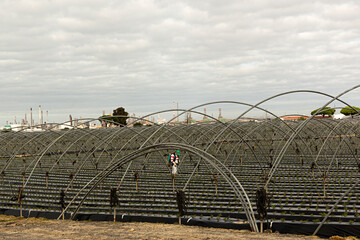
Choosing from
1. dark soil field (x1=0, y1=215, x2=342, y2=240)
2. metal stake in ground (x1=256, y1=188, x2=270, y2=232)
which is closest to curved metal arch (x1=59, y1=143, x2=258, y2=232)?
metal stake in ground (x1=256, y1=188, x2=270, y2=232)

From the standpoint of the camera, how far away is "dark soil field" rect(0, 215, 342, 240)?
312 inches

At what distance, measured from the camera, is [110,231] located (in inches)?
340

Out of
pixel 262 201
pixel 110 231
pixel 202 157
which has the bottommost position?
pixel 110 231

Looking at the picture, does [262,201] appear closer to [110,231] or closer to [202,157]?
[202,157]

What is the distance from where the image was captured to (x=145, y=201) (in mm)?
12641

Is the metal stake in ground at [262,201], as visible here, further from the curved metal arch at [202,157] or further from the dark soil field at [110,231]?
the dark soil field at [110,231]

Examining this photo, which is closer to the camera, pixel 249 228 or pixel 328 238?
pixel 328 238

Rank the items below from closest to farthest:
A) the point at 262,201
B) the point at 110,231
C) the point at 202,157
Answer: the point at 262,201 → the point at 110,231 → the point at 202,157

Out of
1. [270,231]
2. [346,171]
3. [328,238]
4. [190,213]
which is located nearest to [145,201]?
[190,213]

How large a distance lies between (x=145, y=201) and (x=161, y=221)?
249 cm

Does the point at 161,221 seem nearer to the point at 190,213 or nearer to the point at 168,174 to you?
the point at 190,213

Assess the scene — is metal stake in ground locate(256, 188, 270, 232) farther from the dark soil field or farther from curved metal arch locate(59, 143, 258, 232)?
the dark soil field

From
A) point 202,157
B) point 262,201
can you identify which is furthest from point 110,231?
point 262,201

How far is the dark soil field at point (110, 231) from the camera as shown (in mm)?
7918
